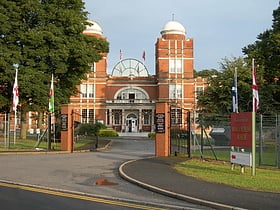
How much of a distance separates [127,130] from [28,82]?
165 feet

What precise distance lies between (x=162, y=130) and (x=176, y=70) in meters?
62.7

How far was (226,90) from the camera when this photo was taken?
153ft

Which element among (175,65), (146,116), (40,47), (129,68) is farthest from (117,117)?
(40,47)

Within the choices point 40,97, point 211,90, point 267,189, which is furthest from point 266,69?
point 267,189

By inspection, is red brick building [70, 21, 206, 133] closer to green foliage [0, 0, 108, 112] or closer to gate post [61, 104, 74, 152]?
green foliage [0, 0, 108, 112]

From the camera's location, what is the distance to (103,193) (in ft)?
39.8

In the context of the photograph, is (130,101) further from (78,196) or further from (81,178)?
(78,196)

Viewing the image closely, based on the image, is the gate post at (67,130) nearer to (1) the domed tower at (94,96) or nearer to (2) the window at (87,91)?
(1) the domed tower at (94,96)

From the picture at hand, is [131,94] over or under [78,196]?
over

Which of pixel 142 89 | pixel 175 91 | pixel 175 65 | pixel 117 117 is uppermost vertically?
pixel 175 65

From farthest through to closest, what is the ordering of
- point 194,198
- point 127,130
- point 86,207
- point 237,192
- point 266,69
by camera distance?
1. point 127,130
2. point 266,69
3. point 237,192
4. point 194,198
5. point 86,207

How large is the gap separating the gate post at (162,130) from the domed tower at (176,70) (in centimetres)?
6152

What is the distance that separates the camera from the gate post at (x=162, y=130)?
82.5 feet

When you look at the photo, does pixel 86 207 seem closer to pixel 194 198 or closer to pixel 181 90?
pixel 194 198
